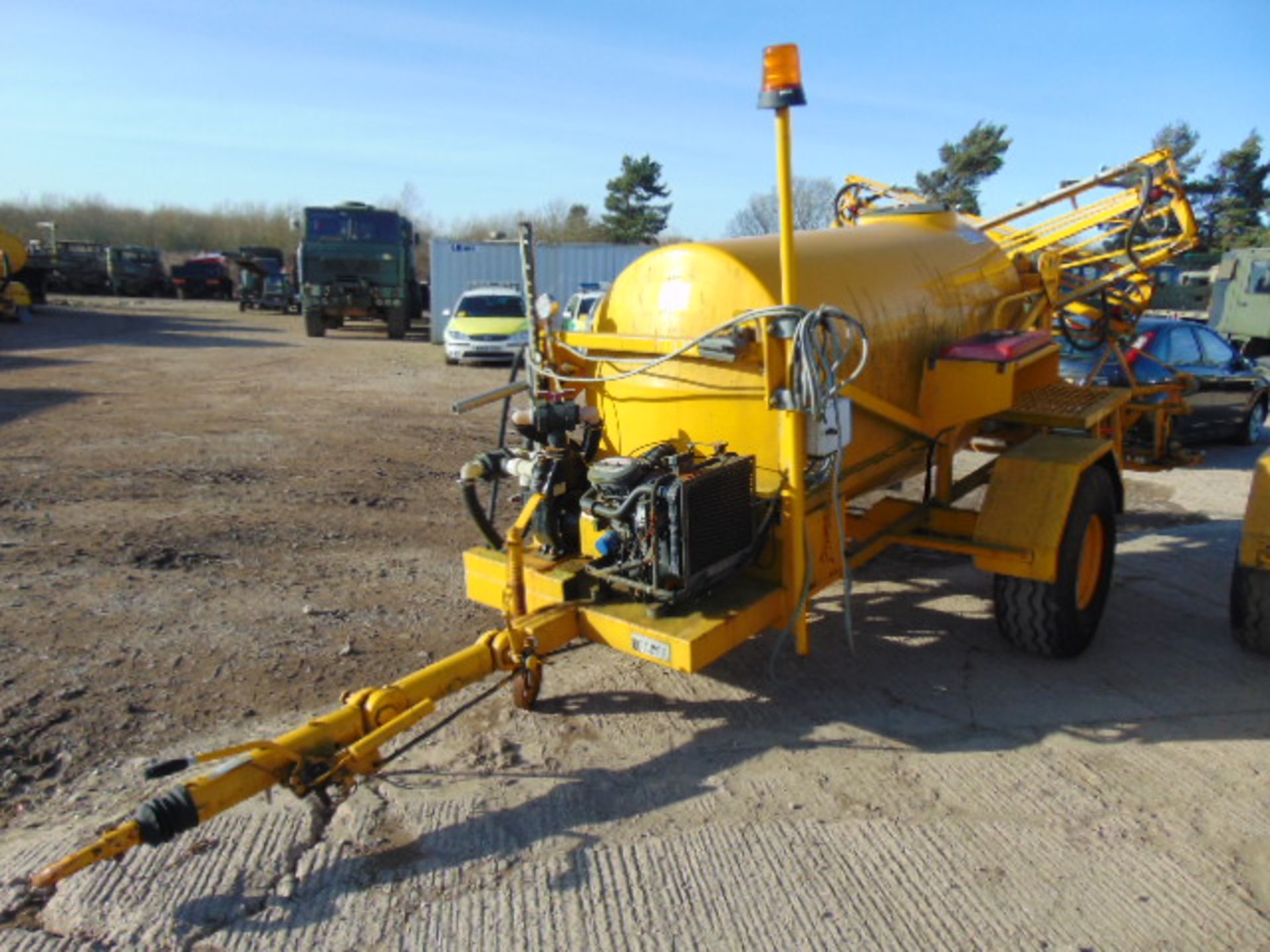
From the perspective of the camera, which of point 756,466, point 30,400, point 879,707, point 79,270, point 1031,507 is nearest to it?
point 756,466

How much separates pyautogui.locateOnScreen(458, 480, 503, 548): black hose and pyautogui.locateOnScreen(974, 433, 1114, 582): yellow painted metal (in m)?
2.44

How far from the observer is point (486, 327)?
18.5 m

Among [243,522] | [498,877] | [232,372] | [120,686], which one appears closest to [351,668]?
[120,686]

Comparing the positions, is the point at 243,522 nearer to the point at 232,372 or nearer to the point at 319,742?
the point at 319,742

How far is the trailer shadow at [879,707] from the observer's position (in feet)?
10.5

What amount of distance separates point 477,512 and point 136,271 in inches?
1521

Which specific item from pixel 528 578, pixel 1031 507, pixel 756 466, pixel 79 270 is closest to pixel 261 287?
pixel 79 270

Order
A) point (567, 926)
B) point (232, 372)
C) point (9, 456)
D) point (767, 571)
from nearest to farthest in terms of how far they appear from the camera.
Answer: point (567, 926) < point (767, 571) < point (9, 456) < point (232, 372)

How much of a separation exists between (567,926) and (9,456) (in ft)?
25.6

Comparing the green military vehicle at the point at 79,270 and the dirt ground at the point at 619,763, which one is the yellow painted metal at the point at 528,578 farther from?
the green military vehicle at the point at 79,270

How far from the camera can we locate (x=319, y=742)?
120 inches

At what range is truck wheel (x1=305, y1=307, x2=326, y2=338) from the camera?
22.7 m

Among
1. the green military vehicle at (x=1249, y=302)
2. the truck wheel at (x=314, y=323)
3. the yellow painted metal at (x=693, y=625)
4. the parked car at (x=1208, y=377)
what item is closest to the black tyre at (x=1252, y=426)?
the parked car at (x=1208, y=377)

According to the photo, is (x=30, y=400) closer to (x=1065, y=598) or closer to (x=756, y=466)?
(x=756, y=466)
